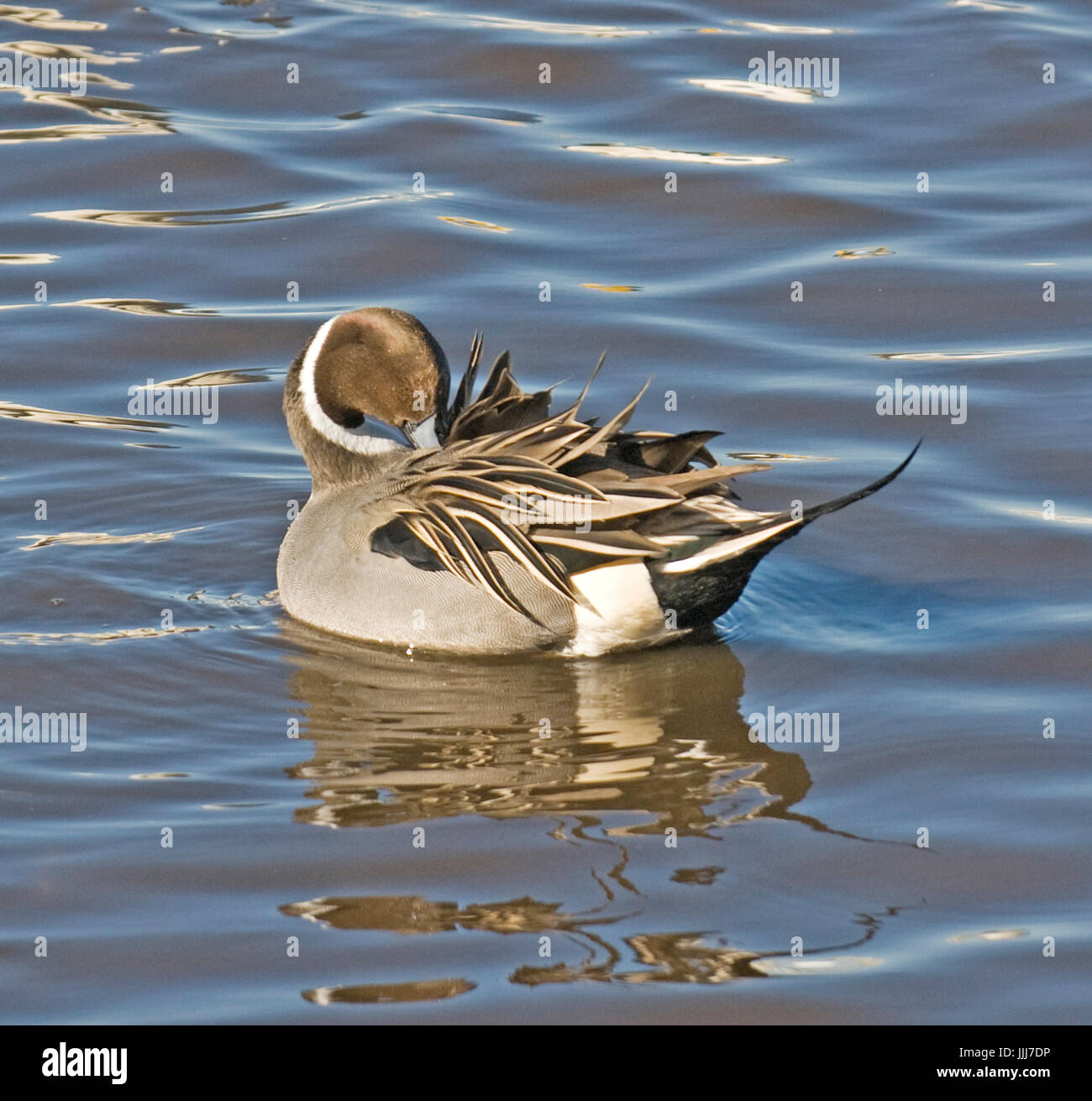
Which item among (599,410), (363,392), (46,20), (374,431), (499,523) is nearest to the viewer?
(499,523)

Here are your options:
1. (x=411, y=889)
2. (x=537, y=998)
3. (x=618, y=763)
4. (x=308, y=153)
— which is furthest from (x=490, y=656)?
(x=308, y=153)

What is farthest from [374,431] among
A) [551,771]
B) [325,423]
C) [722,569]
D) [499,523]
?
[551,771]

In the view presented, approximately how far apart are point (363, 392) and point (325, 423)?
21 cm

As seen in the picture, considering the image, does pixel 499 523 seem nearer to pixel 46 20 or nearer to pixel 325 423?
pixel 325 423

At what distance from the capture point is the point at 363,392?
23.1 feet

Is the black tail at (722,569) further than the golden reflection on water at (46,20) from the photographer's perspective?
No

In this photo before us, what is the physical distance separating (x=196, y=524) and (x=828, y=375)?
3210 millimetres

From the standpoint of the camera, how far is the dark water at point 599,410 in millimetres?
4910

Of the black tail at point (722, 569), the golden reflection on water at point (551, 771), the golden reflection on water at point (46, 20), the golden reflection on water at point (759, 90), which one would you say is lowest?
the golden reflection on water at point (551, 771)

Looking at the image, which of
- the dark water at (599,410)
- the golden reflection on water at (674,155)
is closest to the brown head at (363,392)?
the dark water at (599,410)

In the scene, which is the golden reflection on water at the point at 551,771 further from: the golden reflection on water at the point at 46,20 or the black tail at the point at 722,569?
the golden reflection on water at the point at 46,20

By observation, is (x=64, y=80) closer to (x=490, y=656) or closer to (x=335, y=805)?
(x=490, y=656)

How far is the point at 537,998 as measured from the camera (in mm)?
4598

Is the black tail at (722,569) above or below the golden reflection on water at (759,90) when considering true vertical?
below
